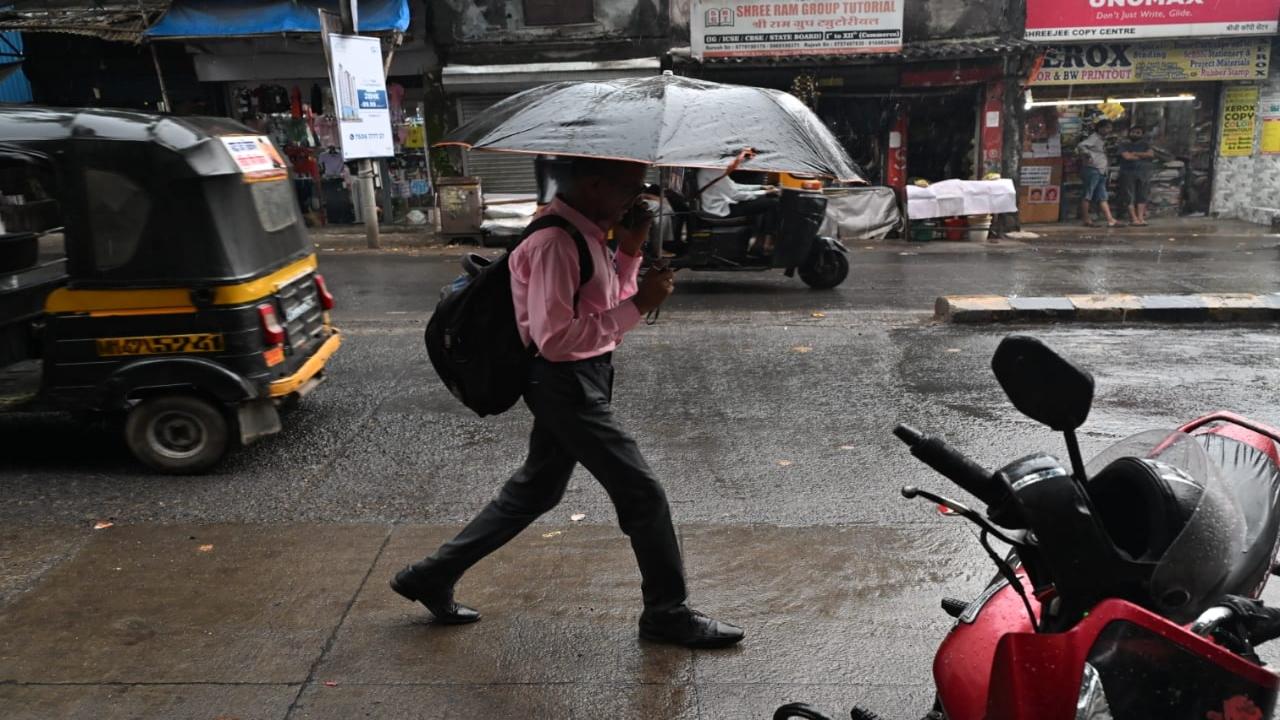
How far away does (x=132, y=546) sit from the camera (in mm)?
4449

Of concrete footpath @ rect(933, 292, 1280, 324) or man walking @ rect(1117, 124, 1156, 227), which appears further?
man walking @ rect(1117, 124, 1156, 227)

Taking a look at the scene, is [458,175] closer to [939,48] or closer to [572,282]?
[939,48]

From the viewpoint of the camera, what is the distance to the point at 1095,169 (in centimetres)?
1741

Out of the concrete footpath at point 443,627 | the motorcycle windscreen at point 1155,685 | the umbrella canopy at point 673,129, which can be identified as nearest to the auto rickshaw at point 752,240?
the concrete footpath at point 443,627

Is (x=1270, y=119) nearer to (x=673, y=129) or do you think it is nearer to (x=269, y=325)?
(x=269, y=325)

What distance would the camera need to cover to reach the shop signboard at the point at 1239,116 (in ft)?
58.2

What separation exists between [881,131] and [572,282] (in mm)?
16394

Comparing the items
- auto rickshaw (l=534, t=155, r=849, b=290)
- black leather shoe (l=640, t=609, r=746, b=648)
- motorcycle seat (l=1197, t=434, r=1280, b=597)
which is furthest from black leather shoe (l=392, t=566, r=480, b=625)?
auto rickshaw (l=534, t=155, r=849, b=290)

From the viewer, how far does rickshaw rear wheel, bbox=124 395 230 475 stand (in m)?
5.30

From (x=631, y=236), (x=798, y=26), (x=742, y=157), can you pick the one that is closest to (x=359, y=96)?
(x=798, y=26)

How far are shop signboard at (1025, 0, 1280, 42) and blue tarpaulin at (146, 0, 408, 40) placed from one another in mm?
11240

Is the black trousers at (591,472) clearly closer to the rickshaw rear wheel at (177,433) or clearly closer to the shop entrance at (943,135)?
the rickshaw rear wheel at (177,433)

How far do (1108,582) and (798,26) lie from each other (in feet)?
54.0

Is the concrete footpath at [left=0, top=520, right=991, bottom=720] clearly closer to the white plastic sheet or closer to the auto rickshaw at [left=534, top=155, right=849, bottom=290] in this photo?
the auto rickshaw at [left=534, top=155, right=849, bottom=290]
